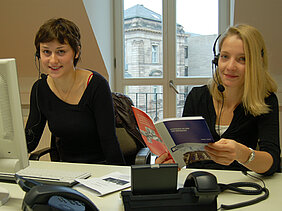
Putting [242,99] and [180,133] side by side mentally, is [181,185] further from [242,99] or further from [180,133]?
[242,99]

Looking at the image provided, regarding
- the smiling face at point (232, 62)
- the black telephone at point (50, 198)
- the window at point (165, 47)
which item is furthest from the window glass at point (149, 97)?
the black telephone at point (50, 198)

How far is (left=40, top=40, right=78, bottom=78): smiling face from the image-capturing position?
1.70 m

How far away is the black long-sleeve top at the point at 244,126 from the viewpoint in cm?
130

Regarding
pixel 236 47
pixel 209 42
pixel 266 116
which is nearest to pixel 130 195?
pixel 266 116

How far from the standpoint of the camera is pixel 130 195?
86 cm

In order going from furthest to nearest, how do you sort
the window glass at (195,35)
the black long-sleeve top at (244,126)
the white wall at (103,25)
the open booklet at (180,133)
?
the window glass at (195,35) < the white wall at (103,25) < the black long-sleeve top at (244,126) < the open booklet at (180,133)

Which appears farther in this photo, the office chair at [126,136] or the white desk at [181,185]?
the office chair at [126,136]

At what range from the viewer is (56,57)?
171 cm

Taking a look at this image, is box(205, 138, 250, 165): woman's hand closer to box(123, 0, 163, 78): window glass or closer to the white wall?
the white wall

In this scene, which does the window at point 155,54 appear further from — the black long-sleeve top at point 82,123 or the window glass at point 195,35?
the black long-sleeve top at point 82,123

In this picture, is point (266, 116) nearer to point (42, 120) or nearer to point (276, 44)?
point (42, 120)

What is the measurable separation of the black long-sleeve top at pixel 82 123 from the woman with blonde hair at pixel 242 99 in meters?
0.47

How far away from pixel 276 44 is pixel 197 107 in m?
1.46

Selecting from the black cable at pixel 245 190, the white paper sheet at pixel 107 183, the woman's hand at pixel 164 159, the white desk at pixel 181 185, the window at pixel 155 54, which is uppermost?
the window at pixel 155 54
